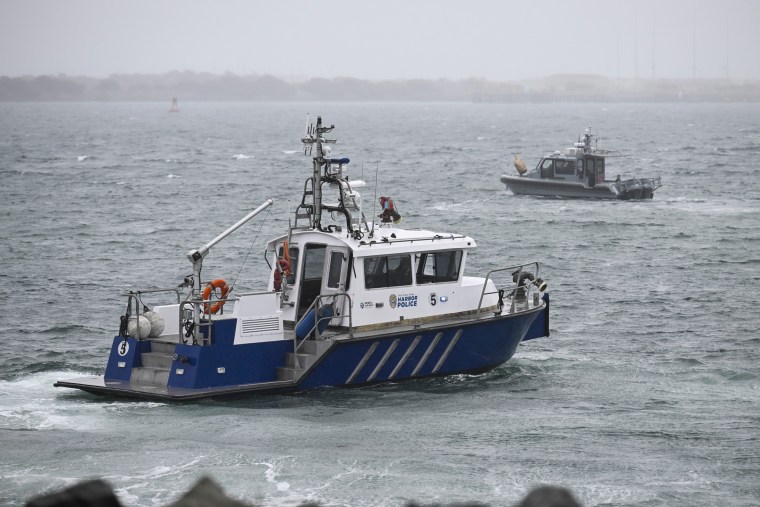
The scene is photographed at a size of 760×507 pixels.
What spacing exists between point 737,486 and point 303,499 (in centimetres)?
574

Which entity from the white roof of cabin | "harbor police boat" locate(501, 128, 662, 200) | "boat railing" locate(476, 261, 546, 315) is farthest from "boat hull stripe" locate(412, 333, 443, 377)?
"harbor police boat" locate(501, 128, 662, 200)

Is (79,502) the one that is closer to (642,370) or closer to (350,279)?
(350,279)

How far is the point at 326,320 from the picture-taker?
21.6 metres

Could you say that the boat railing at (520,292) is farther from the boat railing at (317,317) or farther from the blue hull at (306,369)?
the boat railing at (317,317)

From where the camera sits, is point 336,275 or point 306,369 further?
point 336,275

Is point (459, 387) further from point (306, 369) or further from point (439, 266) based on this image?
point (306, 369)

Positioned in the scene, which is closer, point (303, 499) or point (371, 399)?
point (303, 499)

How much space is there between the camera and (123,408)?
20.4 m

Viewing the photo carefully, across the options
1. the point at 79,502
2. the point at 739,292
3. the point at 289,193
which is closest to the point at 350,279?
the point at 79,502

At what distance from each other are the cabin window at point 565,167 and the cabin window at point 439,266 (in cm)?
3621

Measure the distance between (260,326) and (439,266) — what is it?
142 inches

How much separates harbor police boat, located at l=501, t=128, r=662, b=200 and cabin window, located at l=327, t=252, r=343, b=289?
3655cm

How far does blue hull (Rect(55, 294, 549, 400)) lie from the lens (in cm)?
2067

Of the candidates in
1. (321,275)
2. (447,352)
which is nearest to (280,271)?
(321,275)
